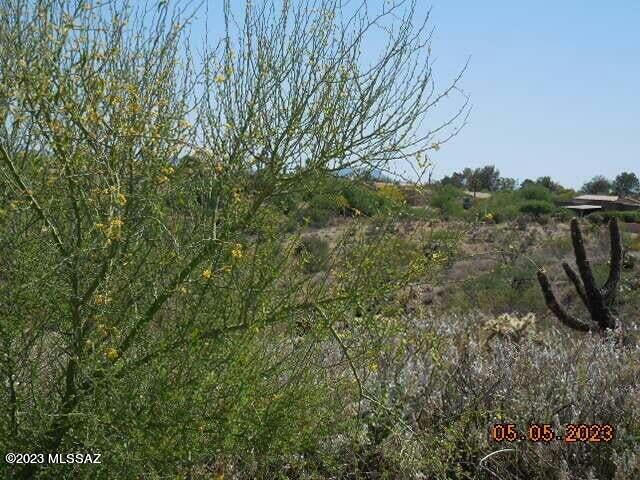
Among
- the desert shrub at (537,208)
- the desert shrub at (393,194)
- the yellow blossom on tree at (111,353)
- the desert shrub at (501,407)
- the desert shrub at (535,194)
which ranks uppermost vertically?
the desert shrub at (535,194)

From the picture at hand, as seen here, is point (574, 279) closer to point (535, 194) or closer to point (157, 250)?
point (157, 250)

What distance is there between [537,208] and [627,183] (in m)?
20.9

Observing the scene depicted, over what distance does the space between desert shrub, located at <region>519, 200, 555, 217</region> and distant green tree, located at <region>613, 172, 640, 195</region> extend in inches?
739

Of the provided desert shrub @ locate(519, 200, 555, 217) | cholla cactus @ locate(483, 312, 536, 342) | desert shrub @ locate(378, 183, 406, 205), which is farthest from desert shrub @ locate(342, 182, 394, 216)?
desert shrub @ locate(519, 200, 555, 217)

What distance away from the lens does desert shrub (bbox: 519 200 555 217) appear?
30.9 metres

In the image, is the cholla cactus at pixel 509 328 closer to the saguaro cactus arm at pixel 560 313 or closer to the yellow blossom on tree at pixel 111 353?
the saguaro cactus arm at pixel 560 313

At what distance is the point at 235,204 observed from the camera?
11.1 feet

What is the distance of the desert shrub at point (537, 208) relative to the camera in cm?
3094

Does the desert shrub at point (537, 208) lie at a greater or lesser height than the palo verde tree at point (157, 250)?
greater

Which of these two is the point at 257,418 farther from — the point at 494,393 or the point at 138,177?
the point at 494,393

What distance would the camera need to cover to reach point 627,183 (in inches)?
1960

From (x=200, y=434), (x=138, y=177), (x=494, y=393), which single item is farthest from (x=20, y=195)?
(x=494, y=393)

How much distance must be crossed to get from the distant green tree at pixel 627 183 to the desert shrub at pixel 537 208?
18.8 m

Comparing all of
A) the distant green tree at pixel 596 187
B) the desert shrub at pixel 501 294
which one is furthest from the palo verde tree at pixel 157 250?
the distant green tree at pixel 596 187
